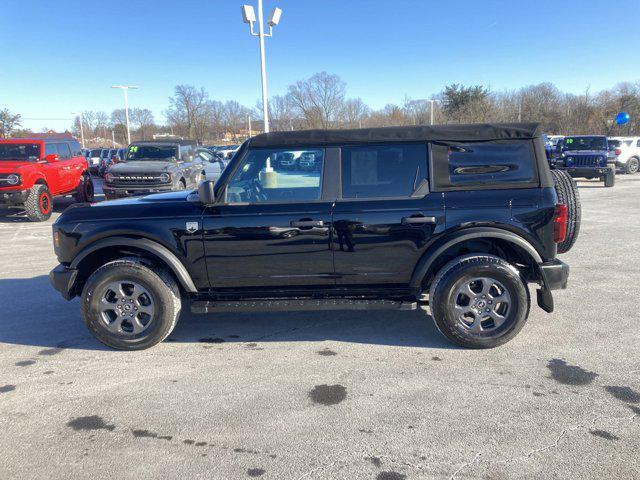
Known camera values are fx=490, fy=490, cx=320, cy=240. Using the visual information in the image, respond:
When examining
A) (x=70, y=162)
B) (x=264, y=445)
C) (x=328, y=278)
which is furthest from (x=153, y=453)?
(x=70, y=162)

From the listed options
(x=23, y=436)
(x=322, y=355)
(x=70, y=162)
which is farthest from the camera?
(x=70, y=162)

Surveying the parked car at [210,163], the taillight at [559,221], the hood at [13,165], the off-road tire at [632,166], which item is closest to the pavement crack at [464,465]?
the taillight at [559,221]

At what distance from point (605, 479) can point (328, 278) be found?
2.40m

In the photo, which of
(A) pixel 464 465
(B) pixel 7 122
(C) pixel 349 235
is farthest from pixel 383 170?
(B) pixel 7 122

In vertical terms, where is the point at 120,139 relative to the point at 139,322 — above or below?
above

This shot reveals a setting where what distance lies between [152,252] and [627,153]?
2476cm

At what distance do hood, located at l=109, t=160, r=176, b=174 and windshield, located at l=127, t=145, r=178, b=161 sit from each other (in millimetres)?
439

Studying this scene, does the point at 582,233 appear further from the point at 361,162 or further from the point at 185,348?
the point at 185,348

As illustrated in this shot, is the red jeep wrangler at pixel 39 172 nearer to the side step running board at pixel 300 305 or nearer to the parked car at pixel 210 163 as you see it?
the parked car at pixel 210 163

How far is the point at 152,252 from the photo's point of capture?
166 inches

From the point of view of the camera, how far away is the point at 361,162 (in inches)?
166

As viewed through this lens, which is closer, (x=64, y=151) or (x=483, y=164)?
(x=483, y=164)

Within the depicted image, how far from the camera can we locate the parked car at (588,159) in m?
17.8

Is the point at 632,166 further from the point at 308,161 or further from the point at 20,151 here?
the point at 20,151
